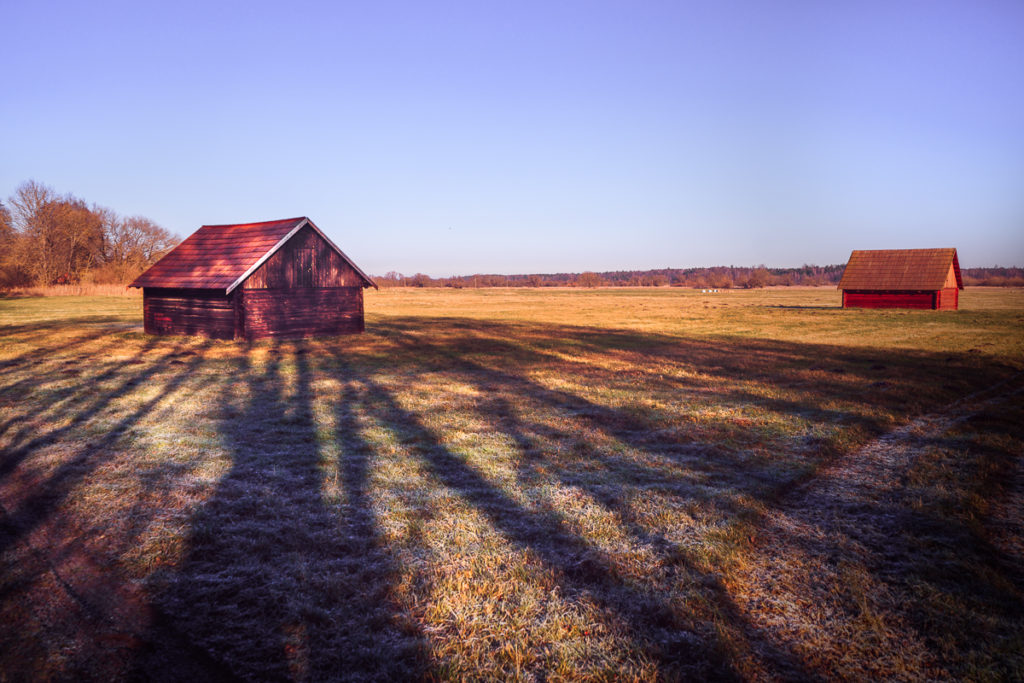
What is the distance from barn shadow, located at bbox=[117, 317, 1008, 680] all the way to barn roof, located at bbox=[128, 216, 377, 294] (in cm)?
705

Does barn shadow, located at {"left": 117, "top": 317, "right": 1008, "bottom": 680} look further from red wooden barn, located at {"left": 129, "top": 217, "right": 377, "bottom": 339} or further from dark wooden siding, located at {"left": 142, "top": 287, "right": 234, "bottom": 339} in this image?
dark wooden siding, located at {"left": 142, "top": 287, "right": 234, "bottom": 339}

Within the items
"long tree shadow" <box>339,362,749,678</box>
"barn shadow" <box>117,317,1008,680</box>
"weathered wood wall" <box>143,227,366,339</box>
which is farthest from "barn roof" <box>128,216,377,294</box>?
"long tree shadow" <box>339,362,749,678</box>

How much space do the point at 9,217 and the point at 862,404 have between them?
7460 centimetres

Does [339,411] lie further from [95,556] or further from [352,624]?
[352,624]

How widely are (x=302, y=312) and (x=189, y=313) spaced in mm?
4617

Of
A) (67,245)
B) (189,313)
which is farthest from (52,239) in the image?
(189,313)

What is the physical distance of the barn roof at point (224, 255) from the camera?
2230 cm

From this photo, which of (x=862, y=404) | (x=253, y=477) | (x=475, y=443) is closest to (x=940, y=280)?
(x=862, y=404)

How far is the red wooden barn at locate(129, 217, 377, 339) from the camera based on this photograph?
22547mm

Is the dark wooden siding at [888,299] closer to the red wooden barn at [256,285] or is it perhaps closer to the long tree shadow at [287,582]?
the red wooden barn at [256,285]

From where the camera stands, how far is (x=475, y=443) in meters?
8.70

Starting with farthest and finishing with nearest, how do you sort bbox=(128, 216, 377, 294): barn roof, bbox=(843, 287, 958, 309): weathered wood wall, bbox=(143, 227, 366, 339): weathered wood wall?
bbox=(843, 287, 958, 309): weathered wood wall, bbox=(143, 227, 366, 339): weathered wood wall, bbox=(128, 216, 377, 294): barn roof

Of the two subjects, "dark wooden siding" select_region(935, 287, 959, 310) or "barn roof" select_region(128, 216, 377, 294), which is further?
"dark wooden siding" select_region(935, 287, 959, 310)

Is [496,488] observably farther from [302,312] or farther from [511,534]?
[302,312]
